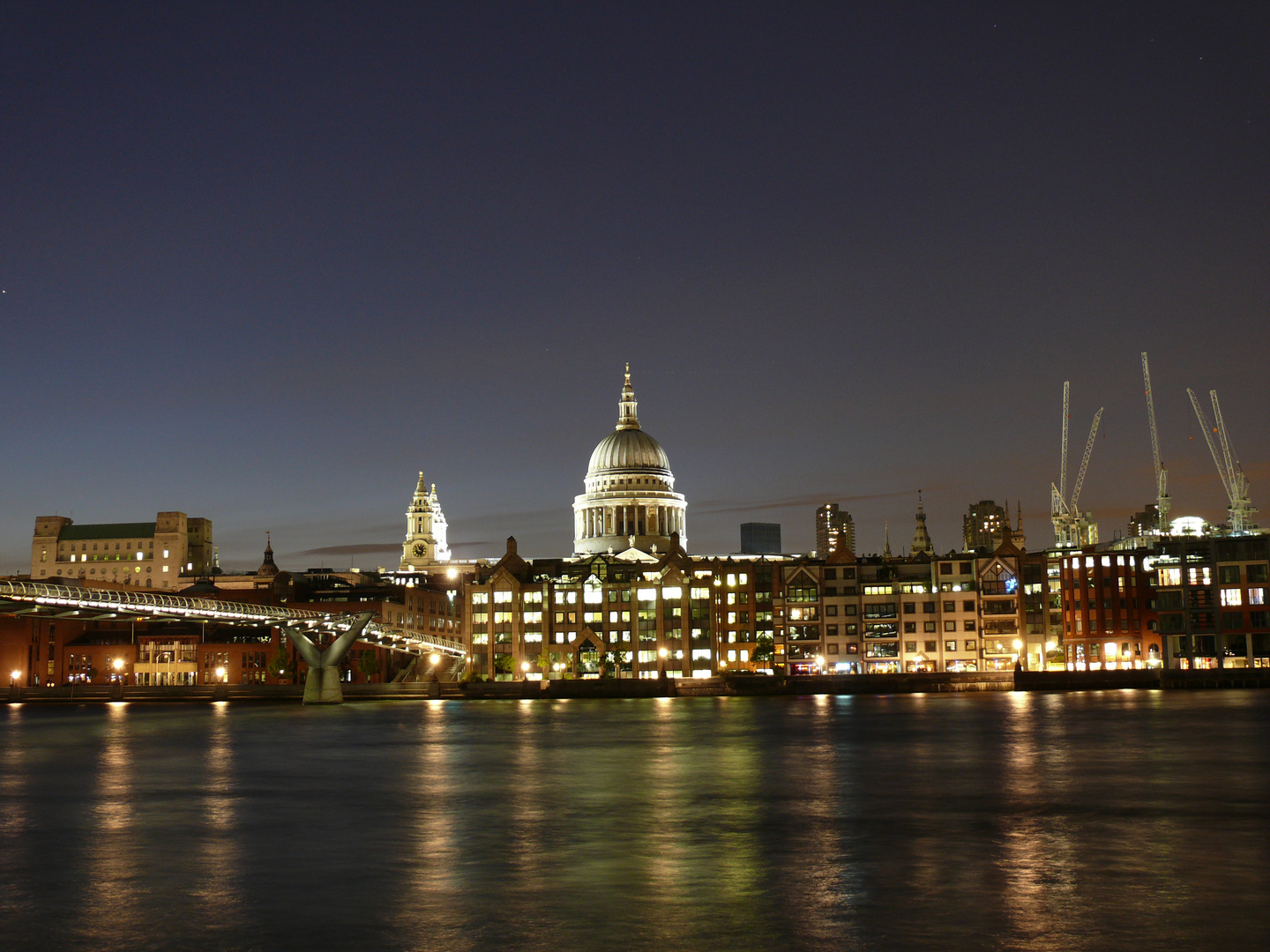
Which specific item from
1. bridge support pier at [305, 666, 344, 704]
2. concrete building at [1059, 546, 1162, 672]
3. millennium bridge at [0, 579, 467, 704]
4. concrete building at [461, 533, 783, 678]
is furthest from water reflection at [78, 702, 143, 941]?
concrete building at [1059, 546, 1162, 672]

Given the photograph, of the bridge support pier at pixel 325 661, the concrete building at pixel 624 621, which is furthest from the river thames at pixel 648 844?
the concrete building at pixel 624 621

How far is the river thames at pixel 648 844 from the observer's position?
21750 mm

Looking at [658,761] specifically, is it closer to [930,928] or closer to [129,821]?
[129,821]

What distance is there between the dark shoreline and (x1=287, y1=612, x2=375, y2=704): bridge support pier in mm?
9384

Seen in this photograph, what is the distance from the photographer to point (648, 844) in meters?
31.4

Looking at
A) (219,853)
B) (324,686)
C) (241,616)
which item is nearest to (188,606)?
(241,616)

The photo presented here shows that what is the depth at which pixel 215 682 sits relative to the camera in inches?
6540

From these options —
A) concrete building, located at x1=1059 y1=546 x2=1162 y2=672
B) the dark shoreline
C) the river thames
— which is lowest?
the dark shoreline

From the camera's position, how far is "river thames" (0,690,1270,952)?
2175 cm

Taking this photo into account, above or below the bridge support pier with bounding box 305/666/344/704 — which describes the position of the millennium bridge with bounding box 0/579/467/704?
above

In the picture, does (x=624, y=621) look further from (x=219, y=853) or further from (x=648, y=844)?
(x=219, y=853)

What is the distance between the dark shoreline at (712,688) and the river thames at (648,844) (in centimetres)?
6529

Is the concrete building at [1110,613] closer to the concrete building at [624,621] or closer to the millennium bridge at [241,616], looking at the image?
the concrete building at [624,621]

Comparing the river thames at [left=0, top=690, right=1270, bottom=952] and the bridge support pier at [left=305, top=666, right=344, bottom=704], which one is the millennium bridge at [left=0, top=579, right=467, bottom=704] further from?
the river thames at [left=0, top=690, right=1270, bottom=952]
